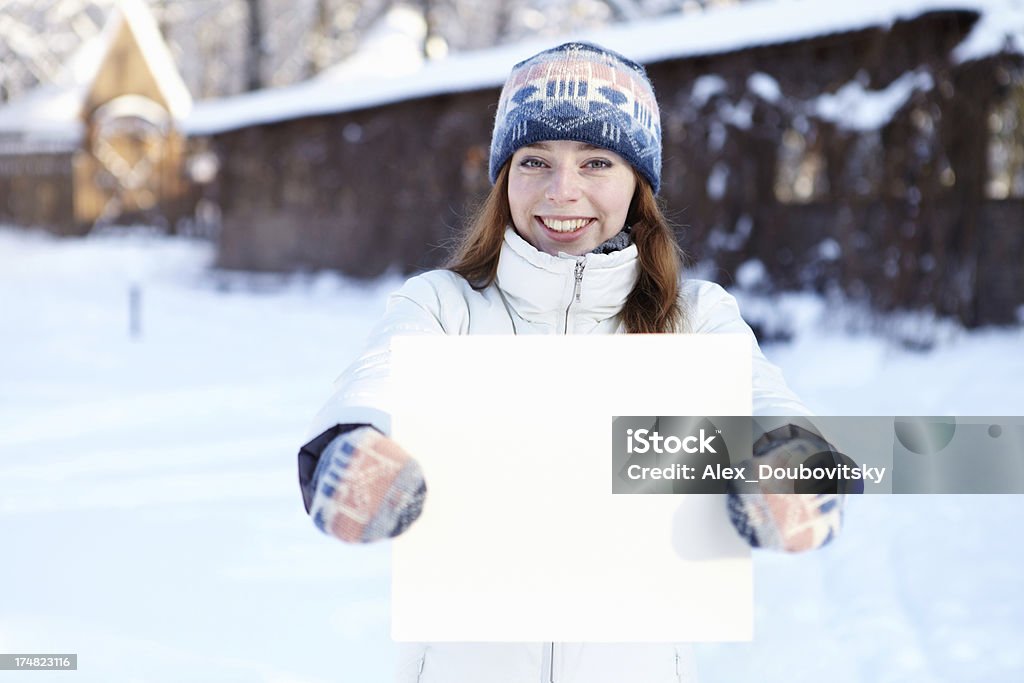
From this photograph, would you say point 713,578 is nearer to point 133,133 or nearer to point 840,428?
point 840,428

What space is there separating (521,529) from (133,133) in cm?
2443

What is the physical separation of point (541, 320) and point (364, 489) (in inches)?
25.4

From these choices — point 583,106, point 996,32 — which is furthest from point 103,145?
point 583,106

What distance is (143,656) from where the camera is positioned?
2.63m

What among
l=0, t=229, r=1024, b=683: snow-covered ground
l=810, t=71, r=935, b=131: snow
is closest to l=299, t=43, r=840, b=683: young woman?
l=0, t=229, r=1024, b=683: snow-covered ground

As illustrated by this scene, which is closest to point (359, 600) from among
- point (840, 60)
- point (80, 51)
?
point (840, 60)

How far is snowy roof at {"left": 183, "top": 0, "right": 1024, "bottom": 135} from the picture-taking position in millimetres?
7316

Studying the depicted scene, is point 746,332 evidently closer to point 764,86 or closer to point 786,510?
point 786,510

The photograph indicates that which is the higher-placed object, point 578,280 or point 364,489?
point 578,280

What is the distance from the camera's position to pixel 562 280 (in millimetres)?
1576

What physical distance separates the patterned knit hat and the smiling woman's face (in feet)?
0.08

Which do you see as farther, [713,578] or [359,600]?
[359,600]

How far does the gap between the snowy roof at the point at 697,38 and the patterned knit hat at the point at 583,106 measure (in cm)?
677

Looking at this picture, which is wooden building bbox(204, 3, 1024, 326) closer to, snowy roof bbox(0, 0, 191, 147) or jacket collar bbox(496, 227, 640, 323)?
jacket collar bbox(496, 227, 640, 323)
